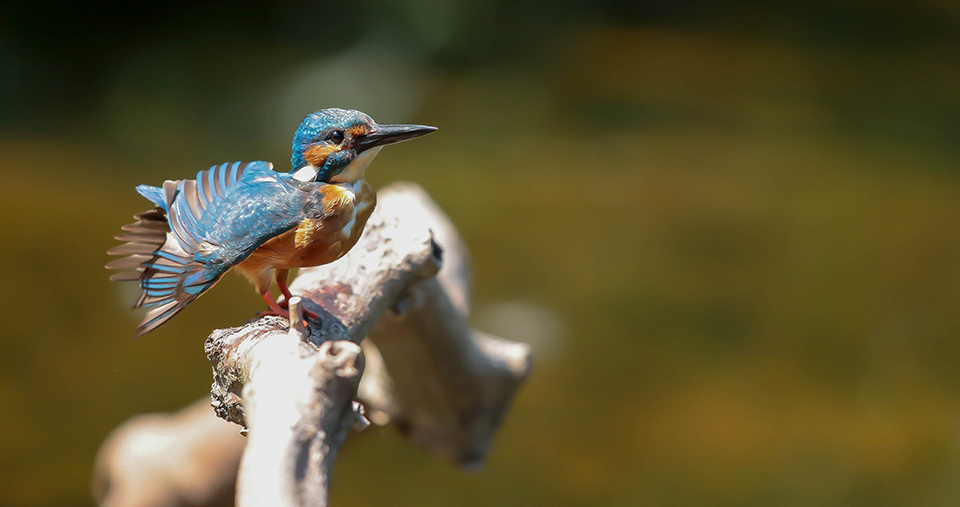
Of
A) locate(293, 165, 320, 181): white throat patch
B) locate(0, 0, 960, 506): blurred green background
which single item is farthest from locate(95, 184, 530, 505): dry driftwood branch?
locate(0, 0, 960, 506): blurred green background

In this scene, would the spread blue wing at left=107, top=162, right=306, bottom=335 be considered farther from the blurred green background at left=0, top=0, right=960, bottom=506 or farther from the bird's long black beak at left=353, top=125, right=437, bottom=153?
the blurred green background at left=0, top=0, right=960, bottom=506

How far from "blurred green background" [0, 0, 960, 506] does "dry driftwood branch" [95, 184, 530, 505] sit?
25.2 inches

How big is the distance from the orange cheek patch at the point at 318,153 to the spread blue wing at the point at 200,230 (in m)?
0.03

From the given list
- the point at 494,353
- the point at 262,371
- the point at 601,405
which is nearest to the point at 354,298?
the point at 262,371

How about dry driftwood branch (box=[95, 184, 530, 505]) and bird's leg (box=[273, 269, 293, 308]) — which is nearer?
dry driftwood branch (box=[95, 184, 530, 505])

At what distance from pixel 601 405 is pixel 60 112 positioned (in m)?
2.29

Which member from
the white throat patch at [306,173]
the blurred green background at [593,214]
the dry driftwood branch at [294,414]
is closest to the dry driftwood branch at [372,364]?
the dry driftwood branch at [294,414]

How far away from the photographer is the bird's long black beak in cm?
68

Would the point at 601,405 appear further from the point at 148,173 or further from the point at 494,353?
the point at 148,173

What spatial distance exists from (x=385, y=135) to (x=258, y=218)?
121mm

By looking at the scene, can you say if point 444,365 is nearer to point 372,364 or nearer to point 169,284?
point 372,364

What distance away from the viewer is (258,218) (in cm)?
66

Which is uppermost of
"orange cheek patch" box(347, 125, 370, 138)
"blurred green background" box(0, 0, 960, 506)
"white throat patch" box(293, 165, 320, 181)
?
"orange cheek patch" box(347, 125, 370, 138)

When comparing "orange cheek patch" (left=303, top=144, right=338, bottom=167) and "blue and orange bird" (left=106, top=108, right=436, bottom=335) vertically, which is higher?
"orange cheek patch" (left=303, top=144, right=338, bottom=167)
